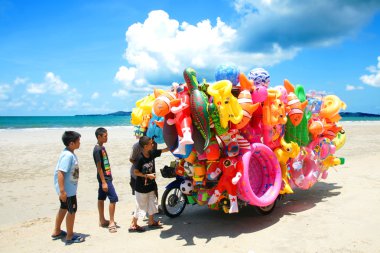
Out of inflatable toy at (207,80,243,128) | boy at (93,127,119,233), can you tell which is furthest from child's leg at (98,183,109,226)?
inflatable toy at (207,80,243,128)

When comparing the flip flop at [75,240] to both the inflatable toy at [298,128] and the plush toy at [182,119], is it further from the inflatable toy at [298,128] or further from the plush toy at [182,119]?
the inflatable toy at [298,128]

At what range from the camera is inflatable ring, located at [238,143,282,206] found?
18.2 feet

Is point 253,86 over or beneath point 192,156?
over

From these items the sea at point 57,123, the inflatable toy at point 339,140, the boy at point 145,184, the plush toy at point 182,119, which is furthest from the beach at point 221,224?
the sea at point 57,123

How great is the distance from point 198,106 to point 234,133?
0.82m

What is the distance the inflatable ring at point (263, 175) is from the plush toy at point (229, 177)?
16 centimetres

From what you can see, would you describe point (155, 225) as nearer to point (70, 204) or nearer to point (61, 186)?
point (70, 204)

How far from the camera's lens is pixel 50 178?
10.5 m

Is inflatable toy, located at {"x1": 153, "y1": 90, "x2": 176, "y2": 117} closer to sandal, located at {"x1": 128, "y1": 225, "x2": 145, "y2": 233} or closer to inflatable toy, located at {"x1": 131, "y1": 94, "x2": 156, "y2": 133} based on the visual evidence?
inflatable toy, located at {"x1": 131, "y1": 94, "x2": 156, "y2": 133}

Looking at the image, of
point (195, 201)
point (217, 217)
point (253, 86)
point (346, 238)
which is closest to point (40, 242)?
point (195, 201)

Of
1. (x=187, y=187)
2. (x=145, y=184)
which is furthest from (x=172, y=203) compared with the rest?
(x=145, y=184)

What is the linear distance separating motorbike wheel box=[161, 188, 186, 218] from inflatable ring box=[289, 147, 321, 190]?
2174 mm

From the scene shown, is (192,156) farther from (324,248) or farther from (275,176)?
(324,248)

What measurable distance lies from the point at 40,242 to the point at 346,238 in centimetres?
463
